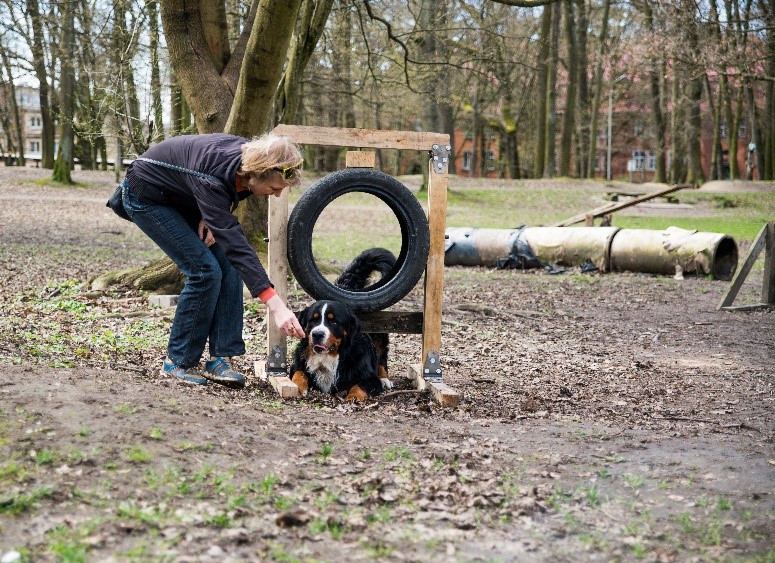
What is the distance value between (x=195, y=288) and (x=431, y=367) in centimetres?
195

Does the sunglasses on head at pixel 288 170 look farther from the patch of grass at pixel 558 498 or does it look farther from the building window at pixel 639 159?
the building window at pixel 639 159

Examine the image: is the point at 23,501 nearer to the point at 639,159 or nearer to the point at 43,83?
the point at 43,83

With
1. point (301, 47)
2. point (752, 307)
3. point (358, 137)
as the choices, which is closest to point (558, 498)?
point (358, 137)

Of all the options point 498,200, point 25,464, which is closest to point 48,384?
point 25,464

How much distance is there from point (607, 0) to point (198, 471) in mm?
34079

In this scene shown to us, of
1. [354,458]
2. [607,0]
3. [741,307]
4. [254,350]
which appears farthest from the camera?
[607,0]

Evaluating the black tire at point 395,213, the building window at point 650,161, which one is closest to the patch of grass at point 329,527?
the black tire at point 395,213

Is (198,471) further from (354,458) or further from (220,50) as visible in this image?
(220,50)

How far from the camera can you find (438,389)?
6441 millimetres

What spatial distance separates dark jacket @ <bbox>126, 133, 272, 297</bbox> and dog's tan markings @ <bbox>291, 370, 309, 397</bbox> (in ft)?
3.42

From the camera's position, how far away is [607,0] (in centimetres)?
3472

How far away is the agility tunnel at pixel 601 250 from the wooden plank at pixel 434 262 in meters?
10.0

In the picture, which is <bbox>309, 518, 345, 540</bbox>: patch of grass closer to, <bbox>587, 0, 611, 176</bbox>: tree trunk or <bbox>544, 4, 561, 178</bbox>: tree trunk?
<bbox>544, 4, 561, 178</bbox>: tree trunk

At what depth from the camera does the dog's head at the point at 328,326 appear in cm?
621
